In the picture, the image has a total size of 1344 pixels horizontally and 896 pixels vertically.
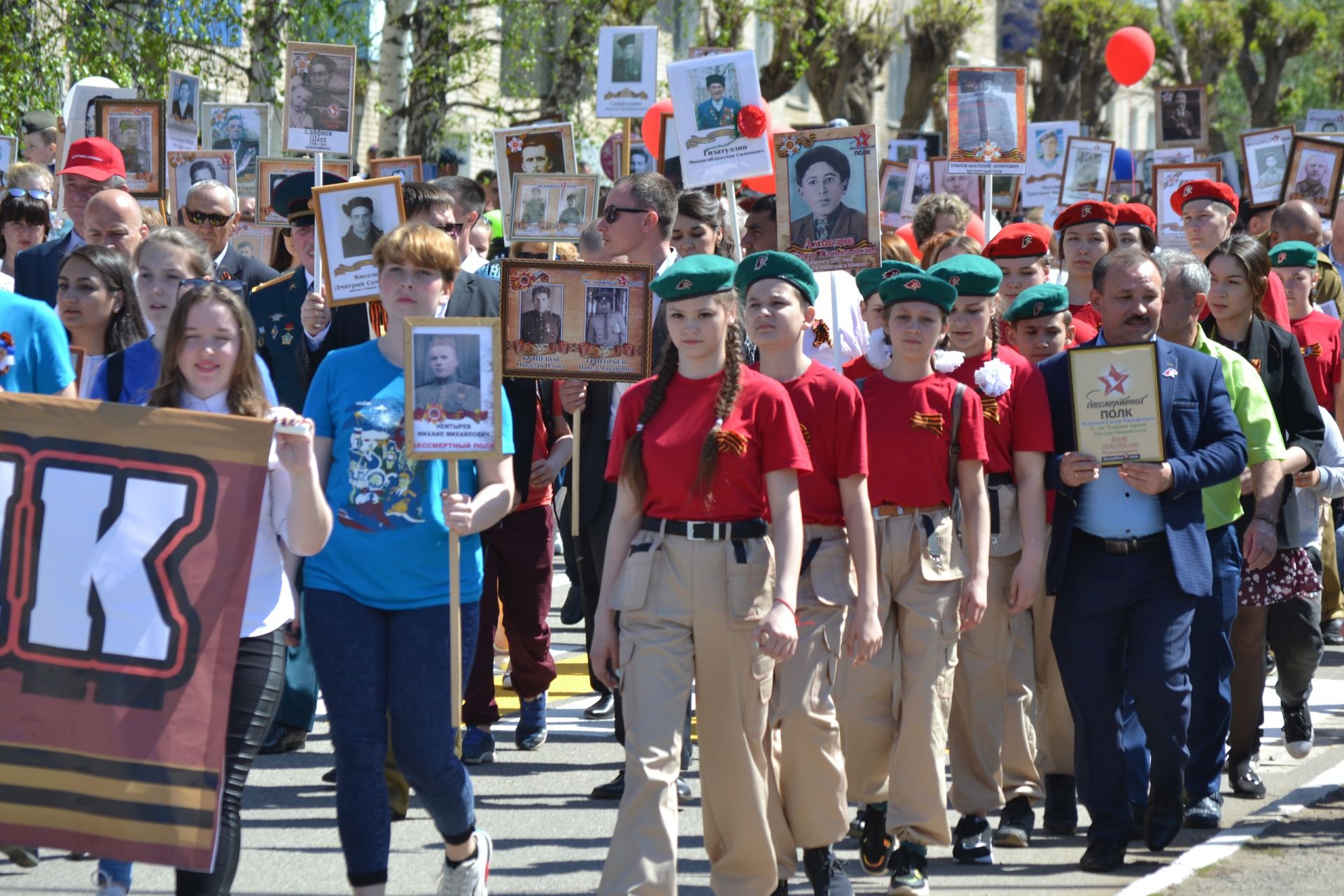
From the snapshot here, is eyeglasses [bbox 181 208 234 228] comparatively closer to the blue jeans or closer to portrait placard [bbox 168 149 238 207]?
portrait placard [bbox 168 149 238 207]

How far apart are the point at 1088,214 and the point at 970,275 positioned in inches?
95.6

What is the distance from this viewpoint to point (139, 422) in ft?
15.8

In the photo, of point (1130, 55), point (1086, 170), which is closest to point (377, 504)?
point (1086, 170)

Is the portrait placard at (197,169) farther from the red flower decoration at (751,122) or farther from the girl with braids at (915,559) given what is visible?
the girl with braids at (915,559)

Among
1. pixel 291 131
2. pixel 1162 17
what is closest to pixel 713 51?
pixel 291 131

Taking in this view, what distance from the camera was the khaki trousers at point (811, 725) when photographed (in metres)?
5.65

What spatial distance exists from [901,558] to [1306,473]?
209 centimetres

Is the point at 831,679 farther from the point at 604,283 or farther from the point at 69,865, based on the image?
the point at 69,865

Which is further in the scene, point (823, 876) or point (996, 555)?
point (996, 555)

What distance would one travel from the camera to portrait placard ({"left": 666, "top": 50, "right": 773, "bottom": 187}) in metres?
8.73

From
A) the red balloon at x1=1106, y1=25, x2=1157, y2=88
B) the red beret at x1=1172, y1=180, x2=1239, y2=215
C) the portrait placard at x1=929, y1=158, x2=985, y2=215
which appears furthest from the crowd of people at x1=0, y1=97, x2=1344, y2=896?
the red balloon at x1=1106, y1=25, x2=1157, y2=88

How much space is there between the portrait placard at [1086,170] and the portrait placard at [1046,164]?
37cm

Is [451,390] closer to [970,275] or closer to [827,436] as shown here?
[827,436]

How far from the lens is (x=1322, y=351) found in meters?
→ 8.57
